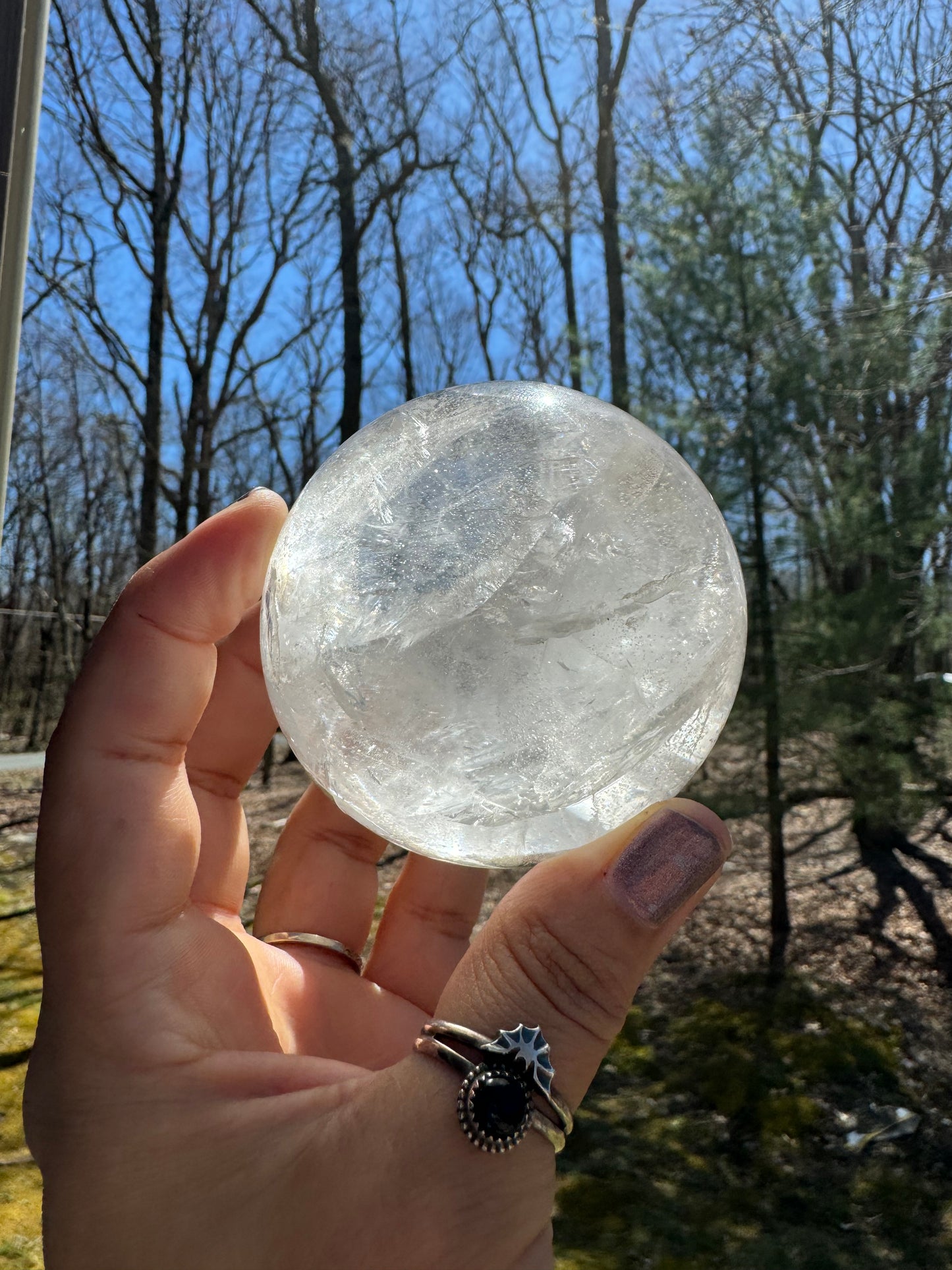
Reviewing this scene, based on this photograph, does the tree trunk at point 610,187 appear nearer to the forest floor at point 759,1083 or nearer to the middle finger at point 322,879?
the forest floor at point 759,1083

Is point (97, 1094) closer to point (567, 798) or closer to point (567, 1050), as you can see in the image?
point (567, 1050)

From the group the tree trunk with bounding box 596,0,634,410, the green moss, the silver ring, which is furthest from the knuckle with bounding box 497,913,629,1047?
the tree trunk with bounding box 596,0,634,410

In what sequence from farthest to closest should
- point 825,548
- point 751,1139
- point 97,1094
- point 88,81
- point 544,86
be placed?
1. point 544,86
2. point 88,81
3. point 825,548
4. point 751,1139
5. point 97,1094

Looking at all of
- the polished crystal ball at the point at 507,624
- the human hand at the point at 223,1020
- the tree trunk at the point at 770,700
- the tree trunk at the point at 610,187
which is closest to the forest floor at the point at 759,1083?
the tree trunk at the point at 770,700

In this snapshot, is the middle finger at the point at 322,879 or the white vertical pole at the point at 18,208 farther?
the white vertical pole at the point at 18,208

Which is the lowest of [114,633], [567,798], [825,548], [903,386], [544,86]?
[567,798]

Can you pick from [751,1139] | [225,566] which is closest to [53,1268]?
[225,566]

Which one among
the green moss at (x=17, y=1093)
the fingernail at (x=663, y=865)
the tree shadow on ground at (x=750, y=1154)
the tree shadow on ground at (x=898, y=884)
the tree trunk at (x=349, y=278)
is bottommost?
the tree shadow on ground at (x=750, y=1154)
